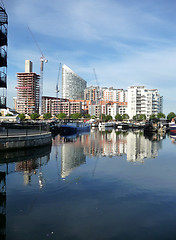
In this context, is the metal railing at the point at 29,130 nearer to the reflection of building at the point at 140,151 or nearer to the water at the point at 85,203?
the reflection of building at the point at 140,151

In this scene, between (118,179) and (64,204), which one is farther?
(118,179)

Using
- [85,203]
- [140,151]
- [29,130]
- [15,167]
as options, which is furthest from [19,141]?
[140,151]

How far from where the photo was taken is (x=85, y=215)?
10.7 meters

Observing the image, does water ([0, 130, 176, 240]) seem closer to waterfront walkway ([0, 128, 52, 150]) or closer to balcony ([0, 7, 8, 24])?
waterfront walkway ([0, 128, 52, 150])

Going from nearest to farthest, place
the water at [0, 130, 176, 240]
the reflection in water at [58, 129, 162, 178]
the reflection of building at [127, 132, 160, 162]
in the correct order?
the water at [0, 130, 176, 240]
the reflection in water at [58, 129, 162, 178]
the reflection of building at [127, 132, 160, 162]

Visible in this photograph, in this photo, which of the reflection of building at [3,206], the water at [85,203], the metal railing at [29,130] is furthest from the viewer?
the metal railing at [29,130]

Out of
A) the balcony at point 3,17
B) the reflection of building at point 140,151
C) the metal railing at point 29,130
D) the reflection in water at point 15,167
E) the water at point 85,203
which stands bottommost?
the reflection of building at point 140,151

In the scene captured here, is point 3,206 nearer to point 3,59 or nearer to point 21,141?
point 21,141

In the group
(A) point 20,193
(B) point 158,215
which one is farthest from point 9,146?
(B) point 158,215

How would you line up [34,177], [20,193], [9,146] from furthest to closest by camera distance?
[9,146] < [34,177] < [20,193]

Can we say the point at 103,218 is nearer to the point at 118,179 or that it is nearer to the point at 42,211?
the point at 42,211

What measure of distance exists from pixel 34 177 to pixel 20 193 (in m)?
3.74

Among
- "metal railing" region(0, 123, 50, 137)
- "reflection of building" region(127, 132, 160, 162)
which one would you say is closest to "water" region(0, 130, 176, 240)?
"reflection of building" region(127, 132, 160, 162)

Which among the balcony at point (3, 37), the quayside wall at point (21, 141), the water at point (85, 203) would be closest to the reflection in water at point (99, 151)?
the water at point (85, 203)
